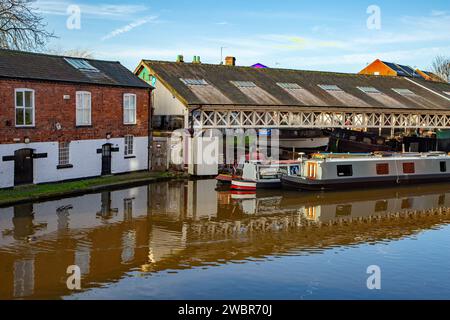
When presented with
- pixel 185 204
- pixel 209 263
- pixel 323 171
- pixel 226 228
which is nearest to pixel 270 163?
pixel 323 171

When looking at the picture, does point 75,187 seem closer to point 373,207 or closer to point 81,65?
point 81,65

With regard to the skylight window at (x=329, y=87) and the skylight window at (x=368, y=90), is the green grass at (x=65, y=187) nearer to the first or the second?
the skylight window at (x=329, y=87)

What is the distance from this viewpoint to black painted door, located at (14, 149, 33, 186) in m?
22.5

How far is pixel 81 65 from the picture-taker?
90.0ft

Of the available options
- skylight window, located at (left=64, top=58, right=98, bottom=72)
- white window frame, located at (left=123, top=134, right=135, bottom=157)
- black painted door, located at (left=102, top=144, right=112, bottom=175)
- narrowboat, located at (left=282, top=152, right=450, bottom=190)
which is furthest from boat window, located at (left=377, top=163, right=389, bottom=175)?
skylight window, located at (left=64, top=58, right=98, bottom=72)

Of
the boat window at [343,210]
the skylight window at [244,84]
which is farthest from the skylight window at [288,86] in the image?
the boat window at [343,210]

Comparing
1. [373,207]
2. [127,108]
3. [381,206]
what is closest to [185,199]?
[127,108]

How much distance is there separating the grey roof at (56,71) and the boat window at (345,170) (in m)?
11.4

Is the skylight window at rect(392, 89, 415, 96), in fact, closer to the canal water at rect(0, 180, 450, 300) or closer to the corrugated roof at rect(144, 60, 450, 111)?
the corrugated roof at rect(144, 60, 450, 111)

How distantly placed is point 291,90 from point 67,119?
14.9m

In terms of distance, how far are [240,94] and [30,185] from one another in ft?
43.7

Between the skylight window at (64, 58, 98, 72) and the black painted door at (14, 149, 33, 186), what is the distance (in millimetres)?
5969
